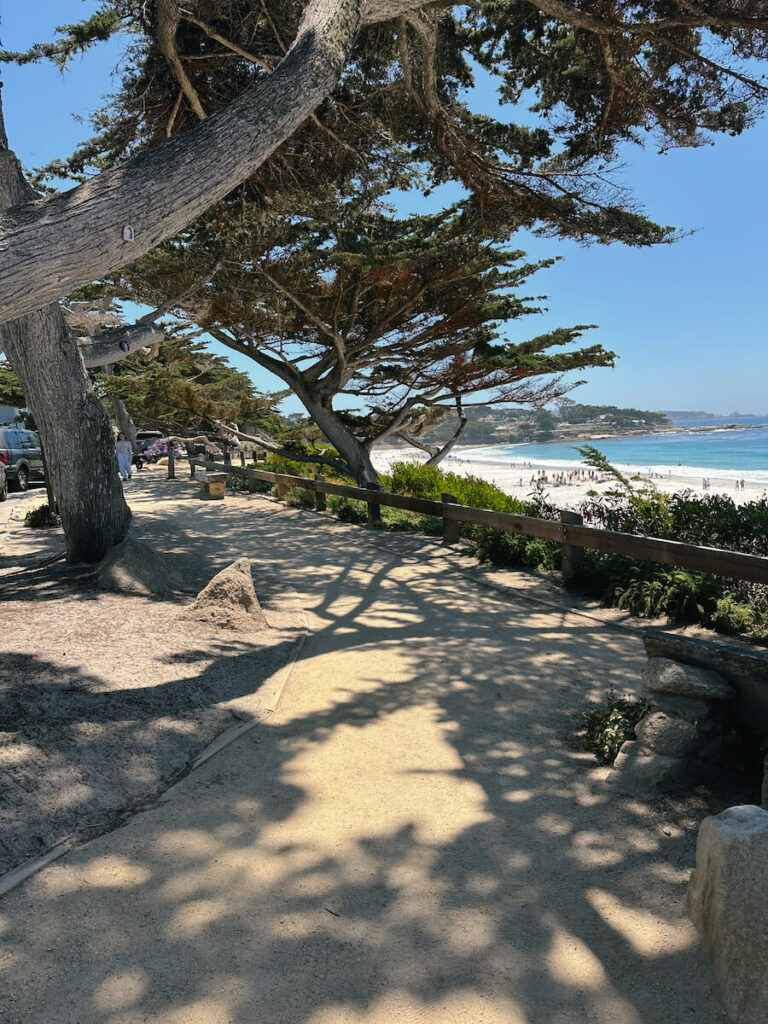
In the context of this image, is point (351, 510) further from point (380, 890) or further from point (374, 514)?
point (380, 890)

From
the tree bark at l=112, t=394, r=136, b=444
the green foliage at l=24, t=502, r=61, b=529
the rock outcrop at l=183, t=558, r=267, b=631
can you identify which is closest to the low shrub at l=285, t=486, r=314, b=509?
the green foliage at l=24, t=502, r=61, b=529

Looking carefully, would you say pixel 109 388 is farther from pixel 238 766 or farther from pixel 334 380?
pixel 238 766

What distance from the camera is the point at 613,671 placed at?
5.75 metres

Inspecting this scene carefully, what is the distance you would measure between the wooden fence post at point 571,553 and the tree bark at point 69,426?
579cm

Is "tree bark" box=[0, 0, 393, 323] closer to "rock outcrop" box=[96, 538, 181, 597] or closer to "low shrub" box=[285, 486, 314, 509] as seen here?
"rock outcrop" box=[96, 538, 181, 597]

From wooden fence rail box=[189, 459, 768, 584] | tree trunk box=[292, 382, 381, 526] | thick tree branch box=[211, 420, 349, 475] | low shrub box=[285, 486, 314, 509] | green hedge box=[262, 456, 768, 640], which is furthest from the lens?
thick tree branch box=[211, 420, 349, 475]

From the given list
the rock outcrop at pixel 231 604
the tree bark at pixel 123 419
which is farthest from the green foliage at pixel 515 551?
the tree bark at pixel 123 419

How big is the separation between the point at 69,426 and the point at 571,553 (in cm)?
648

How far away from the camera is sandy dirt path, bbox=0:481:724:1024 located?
241cm

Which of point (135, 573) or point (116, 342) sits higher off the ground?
point (116, 342)

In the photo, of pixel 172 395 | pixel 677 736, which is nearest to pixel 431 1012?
pixel 677 736

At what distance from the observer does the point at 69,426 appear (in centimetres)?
837

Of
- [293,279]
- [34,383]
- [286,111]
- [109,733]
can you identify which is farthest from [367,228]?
[109,733]

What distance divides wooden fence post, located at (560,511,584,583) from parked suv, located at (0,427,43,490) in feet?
63.5
